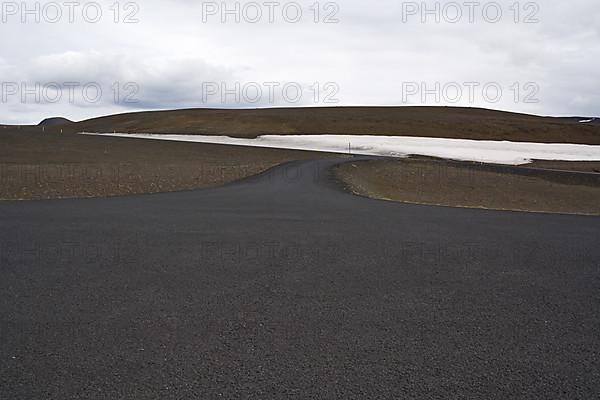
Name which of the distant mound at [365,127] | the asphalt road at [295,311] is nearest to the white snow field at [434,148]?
the distant mound at [365,127]

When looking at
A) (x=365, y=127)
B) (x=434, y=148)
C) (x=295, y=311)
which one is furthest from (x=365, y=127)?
(x=295, y=311)

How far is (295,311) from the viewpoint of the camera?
570 centimetres

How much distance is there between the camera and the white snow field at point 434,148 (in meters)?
45.1

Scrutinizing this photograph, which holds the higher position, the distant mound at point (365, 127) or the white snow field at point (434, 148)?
the distant mound at point (365, 127)

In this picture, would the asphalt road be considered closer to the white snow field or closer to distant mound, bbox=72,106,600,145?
the white snow field

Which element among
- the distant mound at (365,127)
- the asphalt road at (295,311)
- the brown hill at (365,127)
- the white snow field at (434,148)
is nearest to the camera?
the asphalt road at (295,311)

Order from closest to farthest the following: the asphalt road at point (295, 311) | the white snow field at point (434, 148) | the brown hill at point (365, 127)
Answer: the asphalt road at point (295, 311)
the white snow field at point (434, 148)
the brown hill at point (365, 127)

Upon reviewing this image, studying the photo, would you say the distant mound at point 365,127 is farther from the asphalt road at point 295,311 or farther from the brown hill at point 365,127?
the asphalt road at point 295,311

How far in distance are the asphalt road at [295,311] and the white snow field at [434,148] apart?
35.1 m

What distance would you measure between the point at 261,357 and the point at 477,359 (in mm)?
1759

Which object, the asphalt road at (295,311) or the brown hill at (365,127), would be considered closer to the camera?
the asphalt road at (295,311)

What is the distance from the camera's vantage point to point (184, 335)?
4973mm

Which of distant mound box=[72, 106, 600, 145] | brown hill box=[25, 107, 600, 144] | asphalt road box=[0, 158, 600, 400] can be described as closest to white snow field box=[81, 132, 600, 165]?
→ distant mound box=[72, 106, 600, 145]

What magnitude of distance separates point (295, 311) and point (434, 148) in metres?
47.7
